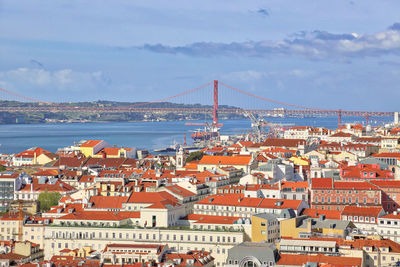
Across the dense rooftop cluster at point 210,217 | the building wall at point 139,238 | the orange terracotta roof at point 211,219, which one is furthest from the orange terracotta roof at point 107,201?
the building wall at point 139,238

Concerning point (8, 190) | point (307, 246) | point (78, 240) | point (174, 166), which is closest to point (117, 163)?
point (174, 166)

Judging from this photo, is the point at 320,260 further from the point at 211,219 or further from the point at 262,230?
the point at 211,219

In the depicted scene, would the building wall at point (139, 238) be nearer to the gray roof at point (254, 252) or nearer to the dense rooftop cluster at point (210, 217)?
the dense rooftop cluster at point (210, 217)

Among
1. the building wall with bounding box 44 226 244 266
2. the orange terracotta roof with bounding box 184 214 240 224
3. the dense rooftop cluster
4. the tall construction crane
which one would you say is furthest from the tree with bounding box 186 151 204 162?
the tall construction crane

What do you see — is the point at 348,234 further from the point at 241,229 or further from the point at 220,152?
the point at 220,152

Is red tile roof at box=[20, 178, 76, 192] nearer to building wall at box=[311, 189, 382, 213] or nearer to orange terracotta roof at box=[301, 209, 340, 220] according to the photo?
building wall at box=[311, 189, 382, 213]
